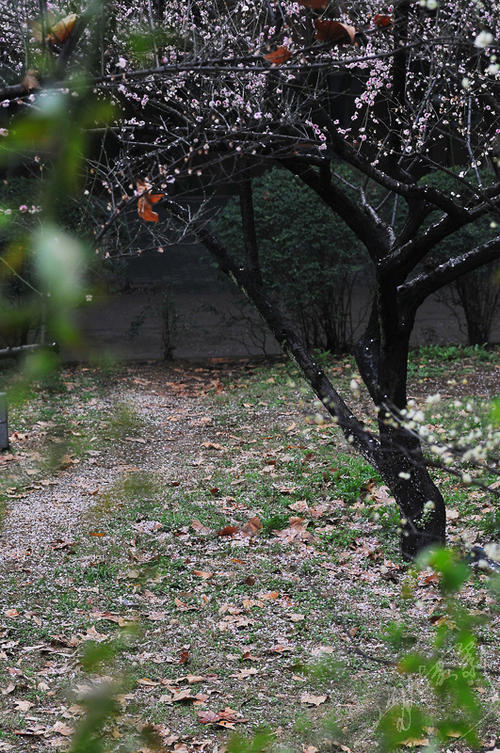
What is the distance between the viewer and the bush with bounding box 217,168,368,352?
36.7 feet

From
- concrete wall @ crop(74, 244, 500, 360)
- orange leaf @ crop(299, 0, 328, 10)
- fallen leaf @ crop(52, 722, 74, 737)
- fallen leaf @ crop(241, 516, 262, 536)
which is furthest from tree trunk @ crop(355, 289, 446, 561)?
concrete wall @ crop(74, 244, 500, 360)

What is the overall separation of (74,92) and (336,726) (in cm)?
339

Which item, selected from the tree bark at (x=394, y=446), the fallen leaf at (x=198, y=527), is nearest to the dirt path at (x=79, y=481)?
the fallen leaf at (x=198, y=527)

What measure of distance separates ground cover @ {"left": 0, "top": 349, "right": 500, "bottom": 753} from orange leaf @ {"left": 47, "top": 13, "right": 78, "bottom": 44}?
122cm

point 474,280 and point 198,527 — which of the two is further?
point 474,280

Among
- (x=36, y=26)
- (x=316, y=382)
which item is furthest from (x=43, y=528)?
(x=36, y=26)

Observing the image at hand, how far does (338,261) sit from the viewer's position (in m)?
11.4

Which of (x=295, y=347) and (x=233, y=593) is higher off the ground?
(x=295, y=347)

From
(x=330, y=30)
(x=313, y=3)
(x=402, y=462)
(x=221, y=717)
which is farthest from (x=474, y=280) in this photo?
(x=313, y=3)

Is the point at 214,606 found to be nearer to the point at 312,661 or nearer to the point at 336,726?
the point at 312,661

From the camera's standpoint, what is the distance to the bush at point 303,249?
11.2m

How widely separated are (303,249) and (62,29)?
34.8 feet

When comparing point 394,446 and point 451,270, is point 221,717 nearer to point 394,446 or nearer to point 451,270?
point 394,446

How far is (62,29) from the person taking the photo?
0.75m
